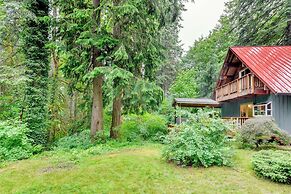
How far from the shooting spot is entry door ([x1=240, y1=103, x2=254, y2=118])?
16688mm

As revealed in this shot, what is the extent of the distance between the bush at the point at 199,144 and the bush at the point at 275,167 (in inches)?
34.9

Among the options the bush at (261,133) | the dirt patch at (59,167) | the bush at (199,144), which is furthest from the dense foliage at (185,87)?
the dirt patch at (59,167)

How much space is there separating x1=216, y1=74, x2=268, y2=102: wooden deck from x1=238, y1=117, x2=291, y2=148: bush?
3.54m

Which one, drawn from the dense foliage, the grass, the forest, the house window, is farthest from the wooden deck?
the dense foliage

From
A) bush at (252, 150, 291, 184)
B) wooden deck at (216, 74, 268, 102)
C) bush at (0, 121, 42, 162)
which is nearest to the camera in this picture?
bush at (252, 150, 291, 184)

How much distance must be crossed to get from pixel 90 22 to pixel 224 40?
2845 cm

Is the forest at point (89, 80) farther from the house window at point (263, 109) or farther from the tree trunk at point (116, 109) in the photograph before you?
the house window at point (263, 109)

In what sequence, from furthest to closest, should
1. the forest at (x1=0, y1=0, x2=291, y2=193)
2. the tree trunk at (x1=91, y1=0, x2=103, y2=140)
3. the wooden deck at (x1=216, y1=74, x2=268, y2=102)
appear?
the wooden deck at (x1=216, y1=74, x2=268, y2=102)
the tree trunk at (x1=91, y1=0, x2=103, y2=140)
the forest at (x1=0, y1=0, x2=291, y2=193)

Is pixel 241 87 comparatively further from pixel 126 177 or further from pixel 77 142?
pixel 126 177

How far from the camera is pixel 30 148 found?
35.1 feet

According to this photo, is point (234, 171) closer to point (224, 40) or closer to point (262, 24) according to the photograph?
point (262, 24)

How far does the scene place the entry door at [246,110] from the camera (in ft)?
54.7

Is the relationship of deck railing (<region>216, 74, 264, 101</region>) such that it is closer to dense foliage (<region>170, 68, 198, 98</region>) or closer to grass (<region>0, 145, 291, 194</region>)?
grass (<region>0, 145, 291, 194</region>)

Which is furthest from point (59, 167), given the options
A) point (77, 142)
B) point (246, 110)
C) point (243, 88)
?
point (246, 110)
